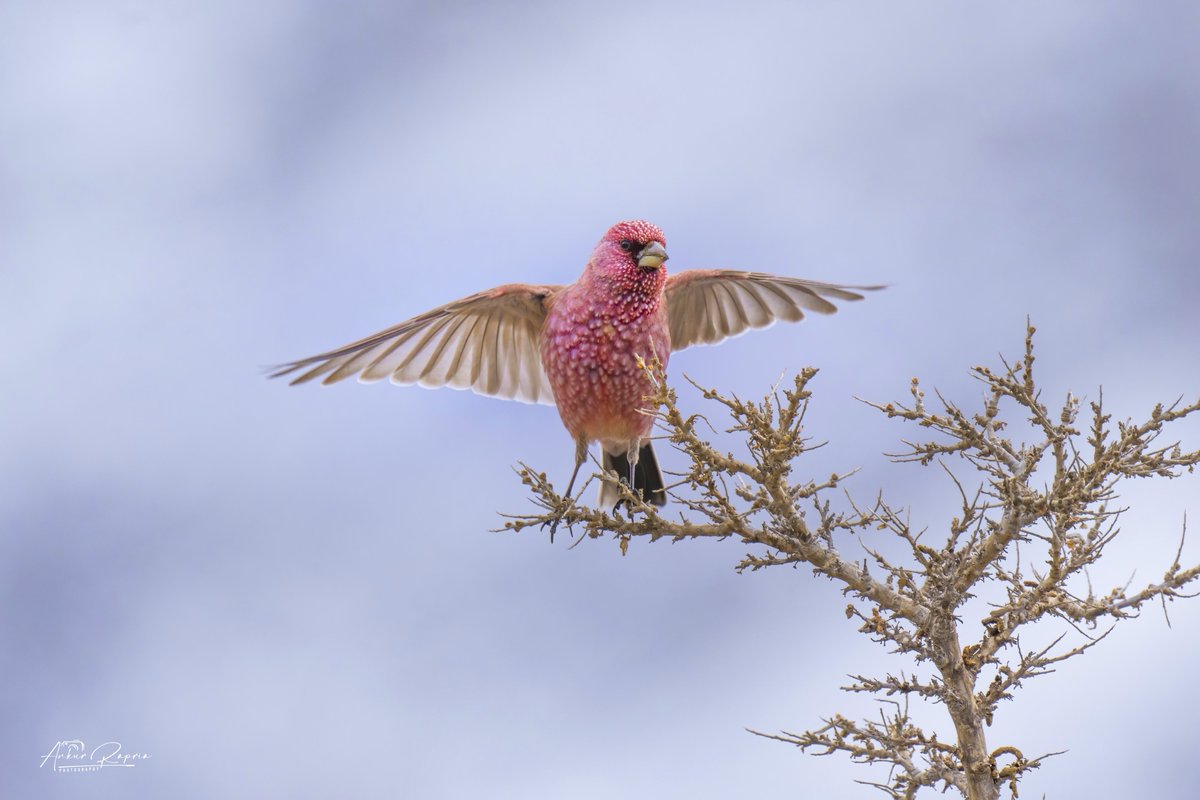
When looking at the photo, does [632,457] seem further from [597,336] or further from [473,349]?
[473,349]

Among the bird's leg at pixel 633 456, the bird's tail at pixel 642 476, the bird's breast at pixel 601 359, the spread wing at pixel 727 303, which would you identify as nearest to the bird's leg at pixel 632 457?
the bird's leg at pixel 633 456

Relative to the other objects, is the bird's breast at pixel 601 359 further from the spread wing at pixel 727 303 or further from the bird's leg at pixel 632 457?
the spread wing at pixel 727 303

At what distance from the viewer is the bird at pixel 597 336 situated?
6.16m

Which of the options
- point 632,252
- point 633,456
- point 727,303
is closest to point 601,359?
point 632,252

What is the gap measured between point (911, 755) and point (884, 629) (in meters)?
0.49

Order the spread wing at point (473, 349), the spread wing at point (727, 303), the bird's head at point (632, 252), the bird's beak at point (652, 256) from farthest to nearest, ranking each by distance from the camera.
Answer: the spread wing at point (727, 303) < the spread wing at point (473, 349) < the bird's head at point (632, 252) < the bird's beak at point (652, 256)

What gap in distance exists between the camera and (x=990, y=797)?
396 centimetres

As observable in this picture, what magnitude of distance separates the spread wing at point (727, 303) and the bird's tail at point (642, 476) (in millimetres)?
799

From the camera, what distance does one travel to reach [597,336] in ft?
20.2

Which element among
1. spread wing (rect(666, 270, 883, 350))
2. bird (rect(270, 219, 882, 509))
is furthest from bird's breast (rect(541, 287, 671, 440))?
spread wing (rect(666, 270, 883, 350))

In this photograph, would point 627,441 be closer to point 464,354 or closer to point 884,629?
point 464,354

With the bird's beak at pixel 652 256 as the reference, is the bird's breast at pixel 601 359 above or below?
below

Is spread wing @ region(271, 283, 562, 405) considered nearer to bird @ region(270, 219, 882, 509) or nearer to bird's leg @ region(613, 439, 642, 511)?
bird @ region(270, 219, 882, 509)

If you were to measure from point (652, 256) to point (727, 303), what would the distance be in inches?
58.7
